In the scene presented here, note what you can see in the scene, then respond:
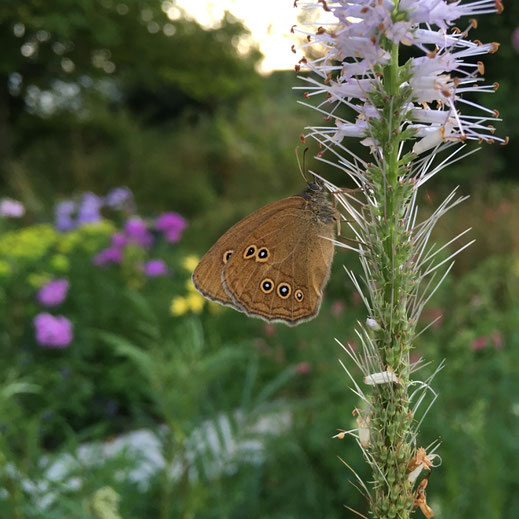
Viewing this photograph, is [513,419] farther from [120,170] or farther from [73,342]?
[120,170]

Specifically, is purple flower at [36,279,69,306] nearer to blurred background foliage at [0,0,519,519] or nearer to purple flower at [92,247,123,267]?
blurred background foliage at [0,0,519,519]

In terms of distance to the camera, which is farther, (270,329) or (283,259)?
(270,329)

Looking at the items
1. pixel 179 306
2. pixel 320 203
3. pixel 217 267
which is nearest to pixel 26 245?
pixel 179 306

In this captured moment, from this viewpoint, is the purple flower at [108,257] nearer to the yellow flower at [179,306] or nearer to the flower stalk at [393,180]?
the yellow flower at [179,306]

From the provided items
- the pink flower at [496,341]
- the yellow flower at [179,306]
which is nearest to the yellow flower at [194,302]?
the yellow flower at [179,306]

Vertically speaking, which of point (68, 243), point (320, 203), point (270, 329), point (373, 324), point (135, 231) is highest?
point (320, 203)

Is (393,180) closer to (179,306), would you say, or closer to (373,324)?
(373,324)

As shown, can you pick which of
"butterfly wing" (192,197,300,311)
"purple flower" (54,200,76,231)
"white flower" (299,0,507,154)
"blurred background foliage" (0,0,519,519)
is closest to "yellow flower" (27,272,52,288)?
"blurred background foliage" (0,0,519,519)
